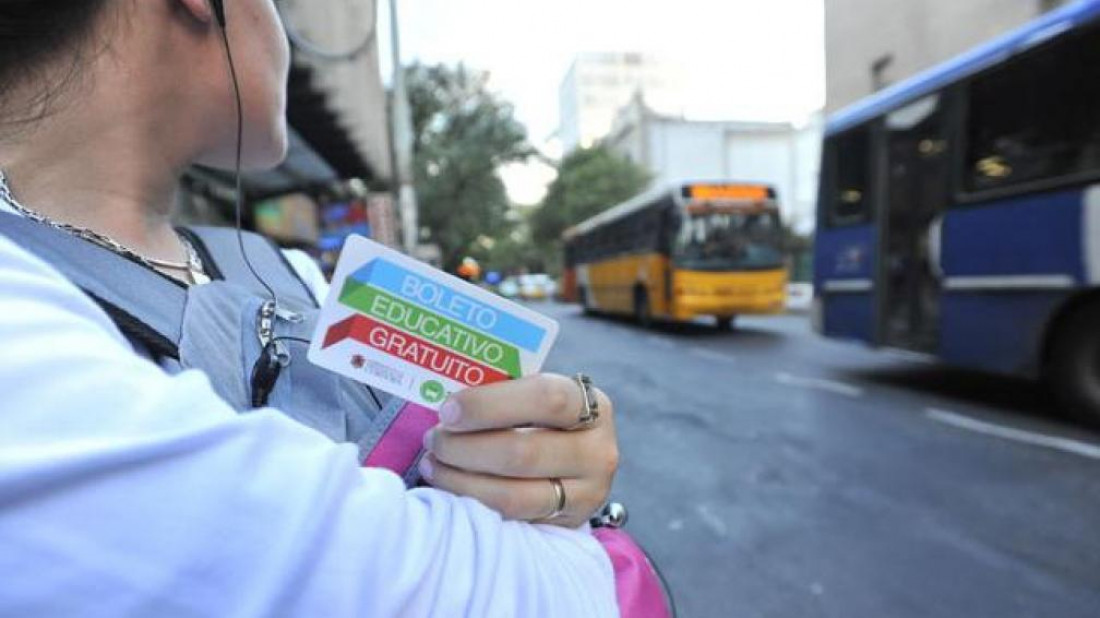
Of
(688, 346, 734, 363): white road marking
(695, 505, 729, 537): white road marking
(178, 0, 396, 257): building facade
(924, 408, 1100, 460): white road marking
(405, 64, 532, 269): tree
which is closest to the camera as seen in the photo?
(695, 505, 729, 537): white road marking

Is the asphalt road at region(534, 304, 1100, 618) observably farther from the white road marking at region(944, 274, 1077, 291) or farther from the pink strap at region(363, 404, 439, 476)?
the white road marking at region(944, 274, 1077, 291)

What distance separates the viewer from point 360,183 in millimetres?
21406

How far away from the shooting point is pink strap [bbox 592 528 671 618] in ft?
2.39

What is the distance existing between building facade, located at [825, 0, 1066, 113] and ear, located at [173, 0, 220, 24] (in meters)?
1.16

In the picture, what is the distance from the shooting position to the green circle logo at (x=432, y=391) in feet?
2.45

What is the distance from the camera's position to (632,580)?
0.75 metres

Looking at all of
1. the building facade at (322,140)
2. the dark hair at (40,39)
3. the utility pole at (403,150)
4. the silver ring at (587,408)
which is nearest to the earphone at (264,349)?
the dark hair at (40,39)

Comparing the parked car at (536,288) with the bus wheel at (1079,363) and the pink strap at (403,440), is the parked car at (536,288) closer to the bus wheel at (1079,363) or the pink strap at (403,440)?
the bus wheel at (1079,363)

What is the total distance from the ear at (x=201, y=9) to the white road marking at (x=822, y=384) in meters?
6.52

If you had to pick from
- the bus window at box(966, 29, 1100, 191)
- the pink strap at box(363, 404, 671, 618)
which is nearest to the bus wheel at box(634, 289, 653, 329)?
the bus window at box(966, 29, 1100, 191)

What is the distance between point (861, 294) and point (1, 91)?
24.8 ft

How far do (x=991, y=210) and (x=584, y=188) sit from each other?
31167mm

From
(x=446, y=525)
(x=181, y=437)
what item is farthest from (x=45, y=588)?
(x=446, y=525)

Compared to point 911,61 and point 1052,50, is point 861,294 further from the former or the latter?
point 911,61
